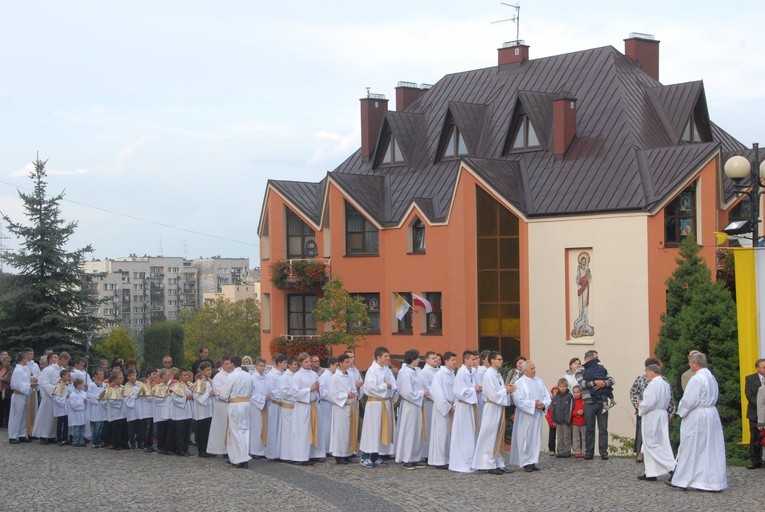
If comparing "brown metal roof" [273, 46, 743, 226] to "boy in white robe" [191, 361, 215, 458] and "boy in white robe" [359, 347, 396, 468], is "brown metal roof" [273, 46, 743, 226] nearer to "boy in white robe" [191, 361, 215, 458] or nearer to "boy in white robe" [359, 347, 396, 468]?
"boy in white robe" [359, 347, 396, 468]

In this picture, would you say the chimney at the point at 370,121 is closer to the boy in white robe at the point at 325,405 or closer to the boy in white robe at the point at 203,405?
the boy in white robe at the point at 203,405

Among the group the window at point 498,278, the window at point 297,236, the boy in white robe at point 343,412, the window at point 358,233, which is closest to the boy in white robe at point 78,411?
the boy in white robe at point 343,412

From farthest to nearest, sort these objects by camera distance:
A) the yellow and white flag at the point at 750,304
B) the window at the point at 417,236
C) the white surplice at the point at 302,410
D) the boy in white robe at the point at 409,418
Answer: the window at the point at 417,236 → the white surplice at the point at 302,410 → the boy in white robe at the point at 409,418 → the yellow and white flag at the point at 750,304

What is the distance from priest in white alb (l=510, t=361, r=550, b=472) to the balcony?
23076 mm

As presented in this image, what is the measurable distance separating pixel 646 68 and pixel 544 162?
647cm

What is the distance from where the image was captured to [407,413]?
70.4ft

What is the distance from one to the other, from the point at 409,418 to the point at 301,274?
22943 mm

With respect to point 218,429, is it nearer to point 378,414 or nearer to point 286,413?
point 286,413

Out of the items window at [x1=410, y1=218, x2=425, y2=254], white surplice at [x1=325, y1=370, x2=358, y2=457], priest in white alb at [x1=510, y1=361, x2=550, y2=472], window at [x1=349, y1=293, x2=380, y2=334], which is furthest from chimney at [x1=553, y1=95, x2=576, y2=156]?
priest in white alb at [x1=510, y1=361, x2=550, y2=472]

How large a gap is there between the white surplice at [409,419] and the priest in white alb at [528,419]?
163 centimetres

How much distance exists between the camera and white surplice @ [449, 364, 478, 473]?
2081 cm

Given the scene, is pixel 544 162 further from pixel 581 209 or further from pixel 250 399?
pixel 250 399

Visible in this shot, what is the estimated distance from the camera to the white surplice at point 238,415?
2152 centimetres

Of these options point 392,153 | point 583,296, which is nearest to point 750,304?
point 583,296
